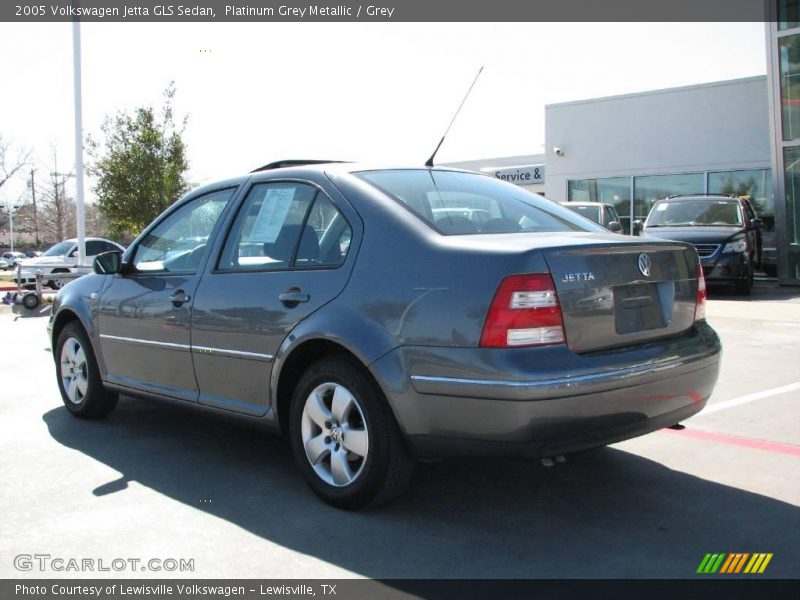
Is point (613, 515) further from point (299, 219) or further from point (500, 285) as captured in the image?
point (299, 219)

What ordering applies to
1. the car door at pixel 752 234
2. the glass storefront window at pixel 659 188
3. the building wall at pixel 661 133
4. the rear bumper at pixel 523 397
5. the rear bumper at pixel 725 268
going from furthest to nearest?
the glass storefront window at pixel 659 188 → the building wall at pixel 661 133 → the car door at pixel 752 234 → the rear bumper at pixel 725 268 → the rear bumper at pixel 523 397

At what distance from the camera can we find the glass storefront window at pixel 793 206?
61.5ft

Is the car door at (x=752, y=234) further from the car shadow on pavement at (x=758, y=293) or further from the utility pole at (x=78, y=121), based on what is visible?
the utility pole at (x=78, y=121)

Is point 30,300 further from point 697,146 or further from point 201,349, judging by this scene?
point 697,146

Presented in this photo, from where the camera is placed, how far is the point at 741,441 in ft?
16.1

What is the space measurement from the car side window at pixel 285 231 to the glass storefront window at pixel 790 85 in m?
17.5

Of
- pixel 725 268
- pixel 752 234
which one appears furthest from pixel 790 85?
pixel 725 268

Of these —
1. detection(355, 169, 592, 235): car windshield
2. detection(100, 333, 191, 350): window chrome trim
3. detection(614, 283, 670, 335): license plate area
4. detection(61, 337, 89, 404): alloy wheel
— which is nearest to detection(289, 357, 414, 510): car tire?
detection(355, 169, 592, 235): car windshield

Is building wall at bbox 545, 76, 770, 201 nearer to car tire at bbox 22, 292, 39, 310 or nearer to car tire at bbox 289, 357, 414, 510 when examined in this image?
car tire at bbox 22, 292, 39, 310

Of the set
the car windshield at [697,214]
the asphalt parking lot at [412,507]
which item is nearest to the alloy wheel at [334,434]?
the asphalt parking lot at [412,507]

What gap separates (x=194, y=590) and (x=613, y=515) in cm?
188

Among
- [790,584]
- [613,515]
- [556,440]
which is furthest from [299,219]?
[790,584]

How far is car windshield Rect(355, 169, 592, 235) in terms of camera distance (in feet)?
12.8
